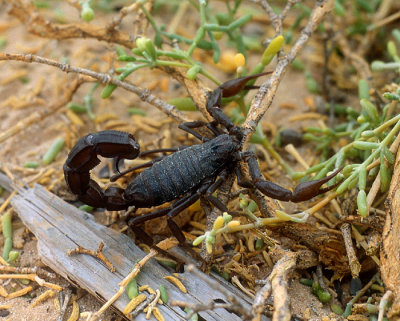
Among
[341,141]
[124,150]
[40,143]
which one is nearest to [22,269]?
[124,150]

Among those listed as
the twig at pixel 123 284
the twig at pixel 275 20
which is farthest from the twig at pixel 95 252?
the twig at pixel 275 20

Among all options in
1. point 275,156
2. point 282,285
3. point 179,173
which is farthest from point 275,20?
point 282,285

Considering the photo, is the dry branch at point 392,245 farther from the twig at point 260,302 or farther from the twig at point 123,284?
the twig at point 123,284

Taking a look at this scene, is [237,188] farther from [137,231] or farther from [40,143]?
[40,143]

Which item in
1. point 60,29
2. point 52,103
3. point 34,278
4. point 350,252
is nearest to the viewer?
point 350,252

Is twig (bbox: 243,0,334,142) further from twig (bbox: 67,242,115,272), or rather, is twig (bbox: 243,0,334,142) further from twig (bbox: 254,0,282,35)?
twig (bbox: 67,242,115,272)

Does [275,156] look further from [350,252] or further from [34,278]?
[34,278]
